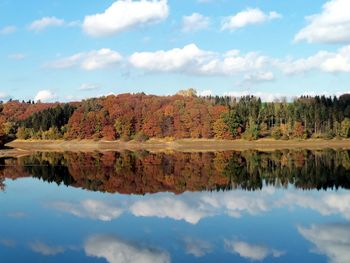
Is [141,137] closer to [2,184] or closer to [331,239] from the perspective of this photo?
[2,184]

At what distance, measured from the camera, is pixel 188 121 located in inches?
5423

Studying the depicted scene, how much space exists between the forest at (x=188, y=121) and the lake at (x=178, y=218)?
76.8 meters

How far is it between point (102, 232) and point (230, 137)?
105 metres

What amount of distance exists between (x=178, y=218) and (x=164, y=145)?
100295 millimetres

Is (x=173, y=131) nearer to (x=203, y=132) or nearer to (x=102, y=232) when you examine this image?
(x=203, y=132)

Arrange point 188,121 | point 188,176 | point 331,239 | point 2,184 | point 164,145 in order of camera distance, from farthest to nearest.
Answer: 1. point 188,121
2. point 164,145
3. point 188,176
4. point 2,184
5. point 331,239

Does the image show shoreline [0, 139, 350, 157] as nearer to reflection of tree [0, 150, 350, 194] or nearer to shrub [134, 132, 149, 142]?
shrub [134, 132, 149, 142]

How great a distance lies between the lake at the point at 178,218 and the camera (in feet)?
70.4

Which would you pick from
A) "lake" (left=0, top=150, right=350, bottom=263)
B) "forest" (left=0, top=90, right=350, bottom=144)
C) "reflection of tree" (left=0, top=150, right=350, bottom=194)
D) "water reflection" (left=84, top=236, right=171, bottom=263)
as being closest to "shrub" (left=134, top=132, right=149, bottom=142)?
"forest" (left=0, top=90, right=350, bottom=144)

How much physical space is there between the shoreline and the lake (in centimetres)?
6600

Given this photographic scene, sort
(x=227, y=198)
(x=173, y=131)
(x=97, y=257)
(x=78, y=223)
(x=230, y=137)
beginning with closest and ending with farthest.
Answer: (x=97, y=257), (x=78, y=223), (x=227, y=198), (x=230, y=137), (x=173, y=131)

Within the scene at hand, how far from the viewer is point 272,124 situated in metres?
141

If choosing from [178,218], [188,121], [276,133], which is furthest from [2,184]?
[188,121]

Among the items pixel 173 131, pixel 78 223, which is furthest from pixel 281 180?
pixel 173 131
